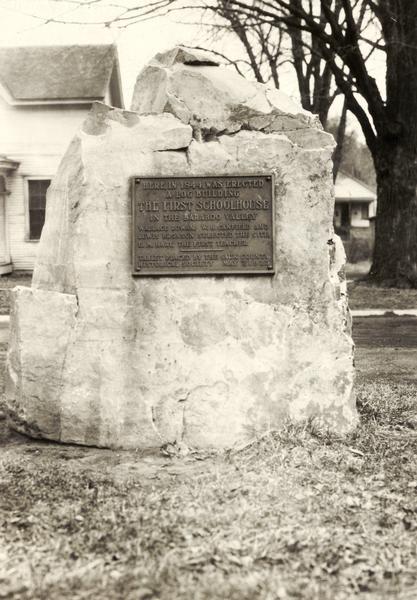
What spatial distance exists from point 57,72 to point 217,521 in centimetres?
2124

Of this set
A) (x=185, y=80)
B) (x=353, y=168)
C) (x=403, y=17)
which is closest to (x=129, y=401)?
(x=185, y=80)

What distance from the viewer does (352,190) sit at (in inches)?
1922

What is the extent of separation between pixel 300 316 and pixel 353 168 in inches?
2502

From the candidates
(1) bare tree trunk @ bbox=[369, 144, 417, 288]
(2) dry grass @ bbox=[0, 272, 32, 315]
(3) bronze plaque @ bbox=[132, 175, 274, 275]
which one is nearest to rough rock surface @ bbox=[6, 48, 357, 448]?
(3) bronze plaque @ bbox=[132, 175, 274, 275]

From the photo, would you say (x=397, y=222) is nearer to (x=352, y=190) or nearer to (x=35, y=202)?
(x=35, y=202)

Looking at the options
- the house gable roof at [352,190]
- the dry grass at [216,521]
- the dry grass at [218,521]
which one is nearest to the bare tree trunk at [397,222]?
the dry grass at [216,521]

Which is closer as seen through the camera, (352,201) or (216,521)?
(216,521)

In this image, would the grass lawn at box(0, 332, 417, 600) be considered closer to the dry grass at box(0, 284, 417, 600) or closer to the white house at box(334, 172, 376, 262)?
the dry grass at box(0, 284, 417, 600)

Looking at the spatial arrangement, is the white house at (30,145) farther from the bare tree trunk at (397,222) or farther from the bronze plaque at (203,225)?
the bronze plaque at (203,225)

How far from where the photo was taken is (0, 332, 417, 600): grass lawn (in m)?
2.95

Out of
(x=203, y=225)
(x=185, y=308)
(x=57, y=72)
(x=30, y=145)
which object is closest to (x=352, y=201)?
(x=57, y=72)

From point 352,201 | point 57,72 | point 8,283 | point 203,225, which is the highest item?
point 57,72

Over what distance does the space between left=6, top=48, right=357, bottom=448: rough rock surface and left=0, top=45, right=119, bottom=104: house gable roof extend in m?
17.6

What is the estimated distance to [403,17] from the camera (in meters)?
14.8
